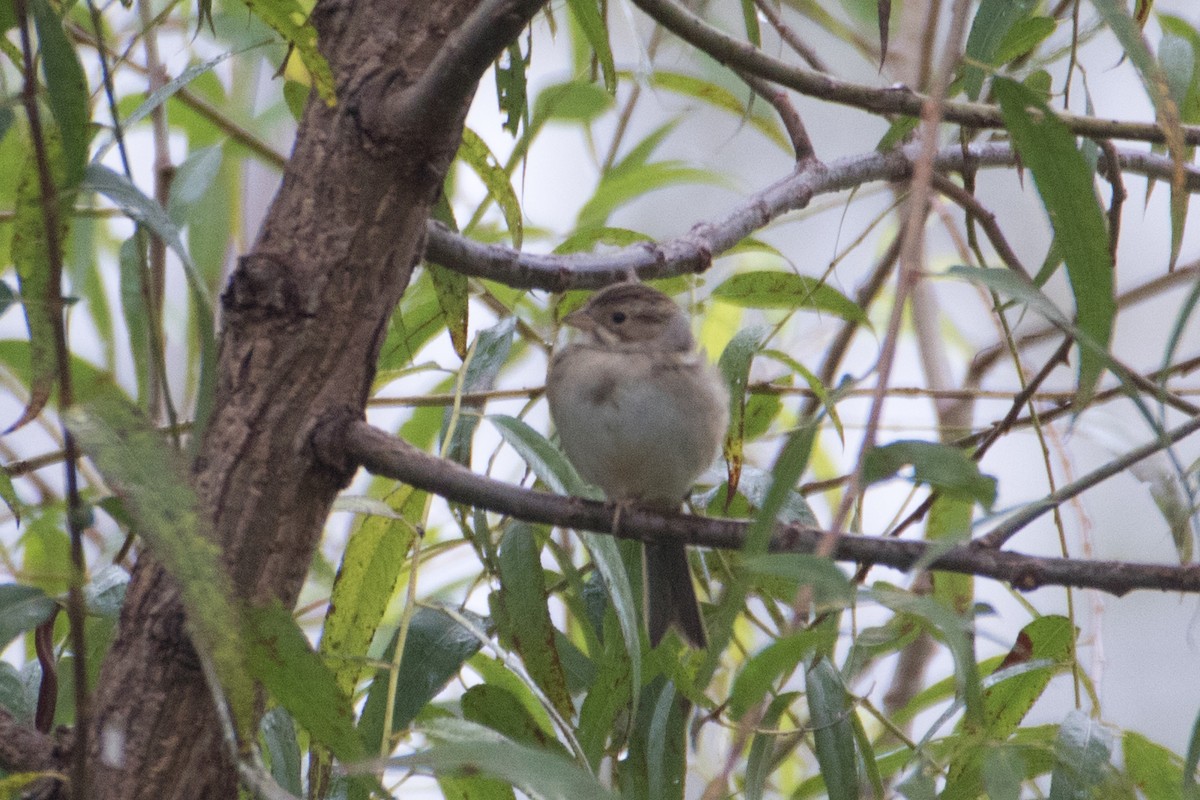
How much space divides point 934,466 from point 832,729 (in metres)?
0.71

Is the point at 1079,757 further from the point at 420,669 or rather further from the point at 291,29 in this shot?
the point at 291,29

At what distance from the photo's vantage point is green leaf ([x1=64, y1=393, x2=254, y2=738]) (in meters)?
1.06

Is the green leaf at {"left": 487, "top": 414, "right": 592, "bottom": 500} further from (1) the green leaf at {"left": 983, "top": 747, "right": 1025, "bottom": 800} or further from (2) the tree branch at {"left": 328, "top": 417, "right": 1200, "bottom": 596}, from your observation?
(1) the green leaf at {"left": 983, "top": 747, "right": 1025, "bottom": 800}

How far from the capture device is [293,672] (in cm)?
133

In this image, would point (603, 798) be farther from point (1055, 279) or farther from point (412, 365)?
point (1055, 279)

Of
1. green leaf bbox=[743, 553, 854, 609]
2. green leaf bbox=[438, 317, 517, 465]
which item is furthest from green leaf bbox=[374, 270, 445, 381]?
green leaf bbox=[743, 553, 854, 609]

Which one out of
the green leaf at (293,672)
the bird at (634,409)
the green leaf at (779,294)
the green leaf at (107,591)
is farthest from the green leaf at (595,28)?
the green leaf at (107,591)

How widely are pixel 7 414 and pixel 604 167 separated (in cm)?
223

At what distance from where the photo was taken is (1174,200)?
1464 mm

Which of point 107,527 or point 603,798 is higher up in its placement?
point 107,527

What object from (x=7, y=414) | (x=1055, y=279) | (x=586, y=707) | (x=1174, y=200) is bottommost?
(x=586, y=707)

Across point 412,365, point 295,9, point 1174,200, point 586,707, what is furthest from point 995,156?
point 295,9

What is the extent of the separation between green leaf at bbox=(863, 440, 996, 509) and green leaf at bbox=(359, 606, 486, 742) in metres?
0.75

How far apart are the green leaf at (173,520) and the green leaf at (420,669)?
0.59m
